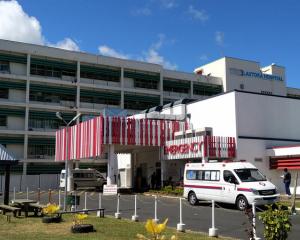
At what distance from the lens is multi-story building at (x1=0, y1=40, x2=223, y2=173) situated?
59.5m

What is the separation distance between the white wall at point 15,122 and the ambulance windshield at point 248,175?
44184 millimetres

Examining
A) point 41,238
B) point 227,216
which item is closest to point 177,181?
point 227,216

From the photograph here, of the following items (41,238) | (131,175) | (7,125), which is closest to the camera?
(41,238)

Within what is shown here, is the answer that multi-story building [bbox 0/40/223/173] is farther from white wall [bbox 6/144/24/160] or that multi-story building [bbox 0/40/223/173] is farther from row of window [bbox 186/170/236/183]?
row of window [bbox 186/170/236/183]

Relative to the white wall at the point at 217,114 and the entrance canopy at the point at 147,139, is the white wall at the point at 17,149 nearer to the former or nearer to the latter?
the entrance canopy at the point at 147,139

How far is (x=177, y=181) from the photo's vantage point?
3756 cm

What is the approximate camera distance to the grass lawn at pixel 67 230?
41.6 feet

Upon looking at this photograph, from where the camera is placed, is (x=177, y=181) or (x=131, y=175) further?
(x=131, y=175)

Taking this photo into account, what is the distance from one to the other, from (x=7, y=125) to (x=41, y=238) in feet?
163

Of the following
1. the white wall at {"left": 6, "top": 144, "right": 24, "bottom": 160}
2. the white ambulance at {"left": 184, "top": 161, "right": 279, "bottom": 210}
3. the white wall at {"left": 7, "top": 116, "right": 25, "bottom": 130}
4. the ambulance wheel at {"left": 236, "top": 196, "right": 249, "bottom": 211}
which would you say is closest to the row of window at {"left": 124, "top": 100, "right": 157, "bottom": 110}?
the white wall at {"left": 7, "top": 116, "right": 25, "bottom": 130}

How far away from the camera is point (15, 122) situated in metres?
60.2

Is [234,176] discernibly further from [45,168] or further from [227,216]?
[45,168]

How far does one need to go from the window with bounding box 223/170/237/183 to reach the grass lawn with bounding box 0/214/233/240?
727cm

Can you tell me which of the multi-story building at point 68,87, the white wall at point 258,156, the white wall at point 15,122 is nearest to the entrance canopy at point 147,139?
the white wall at point 258,156
